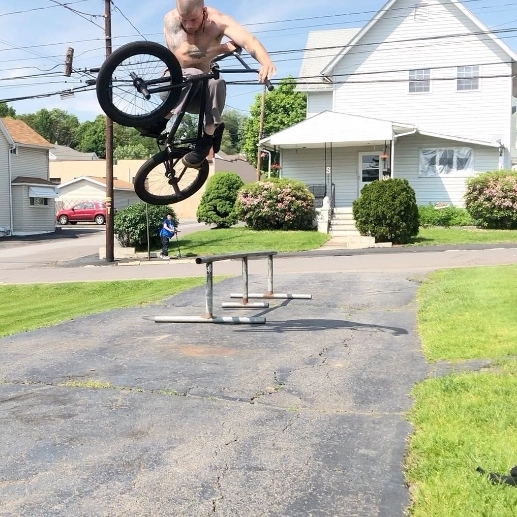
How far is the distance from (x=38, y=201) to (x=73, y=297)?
2682 centimetres

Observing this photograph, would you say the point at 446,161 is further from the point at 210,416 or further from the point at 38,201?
the point at 210,416

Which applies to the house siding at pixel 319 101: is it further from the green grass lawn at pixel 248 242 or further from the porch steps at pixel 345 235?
the green grass lawn at pixel 248 242

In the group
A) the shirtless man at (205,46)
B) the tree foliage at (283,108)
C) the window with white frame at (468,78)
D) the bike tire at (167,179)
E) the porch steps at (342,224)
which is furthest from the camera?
the tree foliage at (283,108)

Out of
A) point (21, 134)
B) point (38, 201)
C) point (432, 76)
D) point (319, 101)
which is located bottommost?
point (38, 201)

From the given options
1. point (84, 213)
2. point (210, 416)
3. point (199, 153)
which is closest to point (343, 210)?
point (199, 153)

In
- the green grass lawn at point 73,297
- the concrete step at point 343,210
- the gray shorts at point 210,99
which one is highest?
the gray shorts at point 210,99

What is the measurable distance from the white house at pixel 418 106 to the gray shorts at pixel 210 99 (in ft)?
71.7

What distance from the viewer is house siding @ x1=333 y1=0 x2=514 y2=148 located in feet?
94.3

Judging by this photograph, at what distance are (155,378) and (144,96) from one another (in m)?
2.75

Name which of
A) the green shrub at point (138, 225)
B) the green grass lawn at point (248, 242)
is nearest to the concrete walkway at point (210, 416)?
the green grass lawn at point (248, 242)

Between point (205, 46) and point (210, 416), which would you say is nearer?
point (210, 416)

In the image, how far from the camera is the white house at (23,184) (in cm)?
3778

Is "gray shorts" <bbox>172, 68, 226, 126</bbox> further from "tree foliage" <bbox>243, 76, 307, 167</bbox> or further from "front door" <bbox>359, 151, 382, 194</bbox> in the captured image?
"tree foliage" <bbox>243, 76, 307, 167</bbox>

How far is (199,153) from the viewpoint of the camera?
584 centimetres
